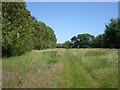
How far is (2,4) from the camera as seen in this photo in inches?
695

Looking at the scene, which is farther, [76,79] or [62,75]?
[62,75]

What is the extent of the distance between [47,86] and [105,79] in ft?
12.6

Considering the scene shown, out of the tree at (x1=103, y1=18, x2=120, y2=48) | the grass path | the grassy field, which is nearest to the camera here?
the grass path

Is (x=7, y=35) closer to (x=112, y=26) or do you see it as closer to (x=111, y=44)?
(x=111, y=44)

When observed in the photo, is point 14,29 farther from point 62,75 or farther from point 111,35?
point 111,35

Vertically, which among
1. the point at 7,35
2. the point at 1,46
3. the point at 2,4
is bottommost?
the point at 1,46

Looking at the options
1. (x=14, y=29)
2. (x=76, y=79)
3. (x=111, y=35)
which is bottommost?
(x=76, y=79)

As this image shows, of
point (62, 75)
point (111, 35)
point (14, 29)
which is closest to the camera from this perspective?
point (62, 75)

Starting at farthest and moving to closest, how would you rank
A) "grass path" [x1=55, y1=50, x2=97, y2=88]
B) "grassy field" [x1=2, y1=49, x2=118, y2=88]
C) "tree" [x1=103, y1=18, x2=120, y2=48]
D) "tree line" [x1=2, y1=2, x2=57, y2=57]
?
"tree" [x1=103, y1=18, x2=120, y2=48] < "tree line" [x1=2, y1=2, x2=57, y2=57] < "grassy field" [x1=2, y1=49, x2=118, y2=88] < "grass path" [x1=55, y1=50, x2=97, y2=88]

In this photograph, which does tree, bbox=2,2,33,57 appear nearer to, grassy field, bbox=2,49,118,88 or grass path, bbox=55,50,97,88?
grassy field, bbox=2,49,118,88

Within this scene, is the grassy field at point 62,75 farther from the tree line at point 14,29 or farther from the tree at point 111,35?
the tree at point 111,35

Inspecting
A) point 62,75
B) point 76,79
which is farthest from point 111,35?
point 76,79

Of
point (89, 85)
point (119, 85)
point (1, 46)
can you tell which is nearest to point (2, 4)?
point (1, 46)

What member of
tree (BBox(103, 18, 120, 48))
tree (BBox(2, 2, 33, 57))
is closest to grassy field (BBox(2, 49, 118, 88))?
tree (BBox(2, 2, 33, 57))
